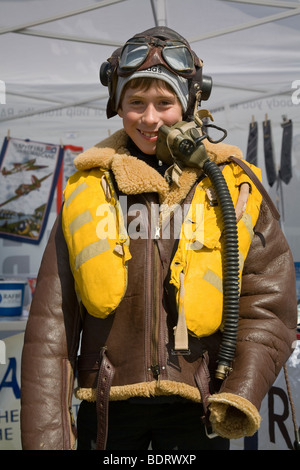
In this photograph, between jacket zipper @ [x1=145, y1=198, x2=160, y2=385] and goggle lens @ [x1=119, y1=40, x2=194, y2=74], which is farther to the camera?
goggle lens @ [x1=119, y1=40, x2=194, y2=74]

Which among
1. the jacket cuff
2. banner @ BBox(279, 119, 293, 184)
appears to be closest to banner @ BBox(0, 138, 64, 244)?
banner @ BBox(279, 119, 293, 184)

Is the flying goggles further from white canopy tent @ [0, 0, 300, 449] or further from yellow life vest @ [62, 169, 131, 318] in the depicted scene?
white canopy tent @ [0, 0, 300, 449]

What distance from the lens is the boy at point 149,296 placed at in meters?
1.75

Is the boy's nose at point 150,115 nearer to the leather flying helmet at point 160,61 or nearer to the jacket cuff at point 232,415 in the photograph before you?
the leather flying helmet at point 160,61

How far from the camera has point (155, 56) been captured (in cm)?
187

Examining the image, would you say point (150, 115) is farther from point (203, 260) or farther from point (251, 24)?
point (251, 24)

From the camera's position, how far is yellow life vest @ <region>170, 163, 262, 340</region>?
67.2 inches

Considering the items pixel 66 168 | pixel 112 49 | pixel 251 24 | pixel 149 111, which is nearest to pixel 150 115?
pixel 149 111

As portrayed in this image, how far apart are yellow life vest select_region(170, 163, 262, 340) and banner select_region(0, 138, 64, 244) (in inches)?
125

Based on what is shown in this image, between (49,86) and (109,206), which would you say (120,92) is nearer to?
(109,206)

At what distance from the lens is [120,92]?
76.5 inches

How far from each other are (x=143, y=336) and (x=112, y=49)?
3.22 m

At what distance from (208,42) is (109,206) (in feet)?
9.27
